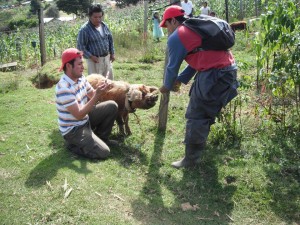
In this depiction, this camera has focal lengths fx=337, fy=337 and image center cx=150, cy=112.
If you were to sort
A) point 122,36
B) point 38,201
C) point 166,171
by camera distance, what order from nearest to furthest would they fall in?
point 38,201, point 166,171, point 122,36

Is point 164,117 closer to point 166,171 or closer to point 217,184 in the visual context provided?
point 166,171

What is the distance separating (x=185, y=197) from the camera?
396cm

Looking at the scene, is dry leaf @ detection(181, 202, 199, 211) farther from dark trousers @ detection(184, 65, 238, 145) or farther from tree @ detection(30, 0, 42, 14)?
tree @ detection(30, 0, 42, 14)

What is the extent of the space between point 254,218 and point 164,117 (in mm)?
2317

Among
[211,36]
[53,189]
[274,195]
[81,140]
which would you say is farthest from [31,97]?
[274,195]

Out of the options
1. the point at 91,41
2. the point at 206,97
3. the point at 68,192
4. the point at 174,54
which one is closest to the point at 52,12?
the point at 91,41

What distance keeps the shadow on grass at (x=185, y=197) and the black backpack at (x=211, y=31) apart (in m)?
1.65

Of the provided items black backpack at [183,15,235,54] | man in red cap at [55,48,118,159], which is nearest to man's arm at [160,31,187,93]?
black backpack at [183,15,235,54]

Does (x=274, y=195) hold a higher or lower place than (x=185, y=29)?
lower

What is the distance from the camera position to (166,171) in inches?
178

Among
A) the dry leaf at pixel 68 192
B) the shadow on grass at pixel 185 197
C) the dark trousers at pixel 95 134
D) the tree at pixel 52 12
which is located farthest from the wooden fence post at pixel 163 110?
the tree at pixel 52 12

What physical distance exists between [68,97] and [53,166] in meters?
0.91

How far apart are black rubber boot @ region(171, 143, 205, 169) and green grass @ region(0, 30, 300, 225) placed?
0.09m

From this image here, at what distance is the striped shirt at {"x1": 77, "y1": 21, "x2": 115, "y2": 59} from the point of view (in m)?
5.93
